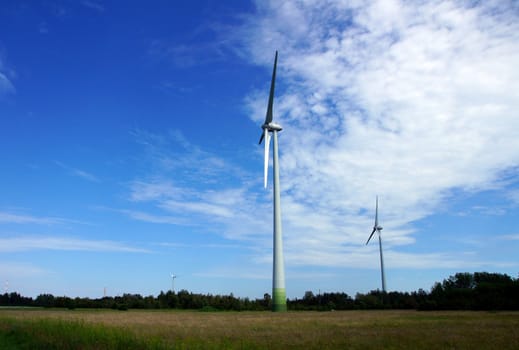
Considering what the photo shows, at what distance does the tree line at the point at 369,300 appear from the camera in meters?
84.6

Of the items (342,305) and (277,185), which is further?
(342,305)

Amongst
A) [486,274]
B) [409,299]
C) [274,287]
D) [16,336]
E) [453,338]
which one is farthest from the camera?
[486,274]

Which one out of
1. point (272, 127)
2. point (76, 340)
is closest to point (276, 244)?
point (272, 127)

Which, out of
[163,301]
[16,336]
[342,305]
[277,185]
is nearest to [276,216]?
[277,185]

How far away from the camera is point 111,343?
2120 cm

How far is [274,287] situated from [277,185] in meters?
15.7

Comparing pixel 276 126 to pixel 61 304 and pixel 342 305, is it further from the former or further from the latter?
pixel 61 304

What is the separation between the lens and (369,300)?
113312 millimetres

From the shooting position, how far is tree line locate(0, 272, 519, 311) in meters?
84.6

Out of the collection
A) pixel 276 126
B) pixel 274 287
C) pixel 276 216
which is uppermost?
pixel 276 126

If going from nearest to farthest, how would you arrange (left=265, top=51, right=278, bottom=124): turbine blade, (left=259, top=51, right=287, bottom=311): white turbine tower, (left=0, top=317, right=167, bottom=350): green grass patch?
(left=0, top=317, right=167, bottom=350): green grass patch < (left=259, top=51, right=287, bottom=311): white turbine tower < (left=265, top=51, right=278, bottom=124): turbine blade

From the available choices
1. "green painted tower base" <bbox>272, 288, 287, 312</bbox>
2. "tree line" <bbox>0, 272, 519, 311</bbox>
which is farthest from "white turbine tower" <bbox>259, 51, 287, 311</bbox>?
"tree line" <bbox>0, 272, 519, 311</bbox>

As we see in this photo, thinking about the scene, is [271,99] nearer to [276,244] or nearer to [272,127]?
[272,127]

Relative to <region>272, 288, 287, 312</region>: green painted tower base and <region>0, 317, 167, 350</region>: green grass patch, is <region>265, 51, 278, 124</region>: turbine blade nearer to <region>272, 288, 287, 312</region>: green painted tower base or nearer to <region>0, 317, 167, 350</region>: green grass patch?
<region>272, 288, 287, 312</region>: green painted tower base
